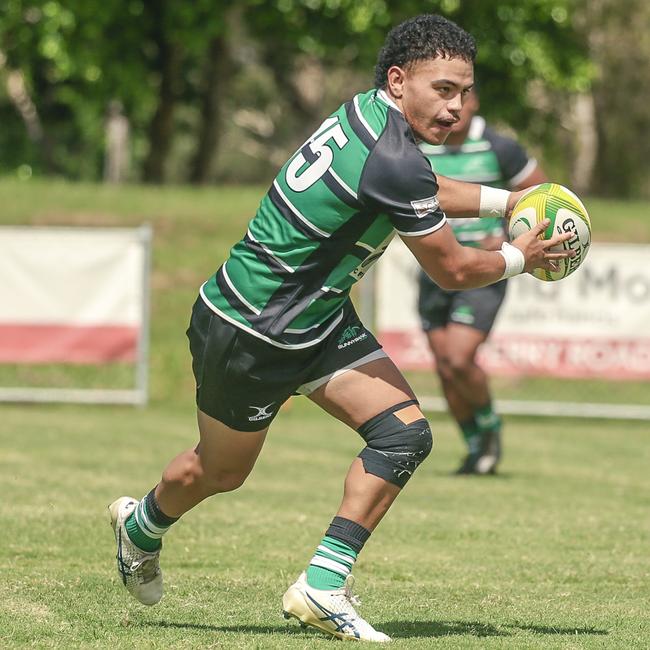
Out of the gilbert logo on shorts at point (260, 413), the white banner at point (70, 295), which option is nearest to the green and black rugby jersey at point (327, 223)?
the gilbert logo on shorts at point (260, 413)

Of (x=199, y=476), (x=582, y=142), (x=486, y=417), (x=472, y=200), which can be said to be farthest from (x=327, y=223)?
(x=582, y=142)

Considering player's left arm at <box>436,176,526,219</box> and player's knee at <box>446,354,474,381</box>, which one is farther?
player's knee at <box>446,354,474,381</box>

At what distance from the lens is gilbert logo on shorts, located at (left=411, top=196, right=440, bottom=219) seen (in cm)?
464

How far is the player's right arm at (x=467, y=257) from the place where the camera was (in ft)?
15.6

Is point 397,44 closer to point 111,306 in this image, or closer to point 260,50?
point 111,306

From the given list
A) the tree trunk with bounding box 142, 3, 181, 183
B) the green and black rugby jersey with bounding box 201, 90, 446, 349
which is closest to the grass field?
the green and black rugby jersey with bounding box 201, 90, 446, 349

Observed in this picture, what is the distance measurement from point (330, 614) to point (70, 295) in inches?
372

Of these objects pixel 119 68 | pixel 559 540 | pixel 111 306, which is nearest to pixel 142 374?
pixel 111 306

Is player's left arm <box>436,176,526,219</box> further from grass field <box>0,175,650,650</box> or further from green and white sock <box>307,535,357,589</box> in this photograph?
grass field <box>0,175,650,650</box>

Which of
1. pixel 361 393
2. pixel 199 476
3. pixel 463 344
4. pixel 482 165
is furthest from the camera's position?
pixel 463 344

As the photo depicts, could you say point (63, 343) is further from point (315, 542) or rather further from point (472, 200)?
point (472, 200)

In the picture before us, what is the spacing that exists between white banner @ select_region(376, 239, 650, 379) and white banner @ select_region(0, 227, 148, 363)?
8.09 ft

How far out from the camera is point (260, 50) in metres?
36.1

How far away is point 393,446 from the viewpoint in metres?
4.87
